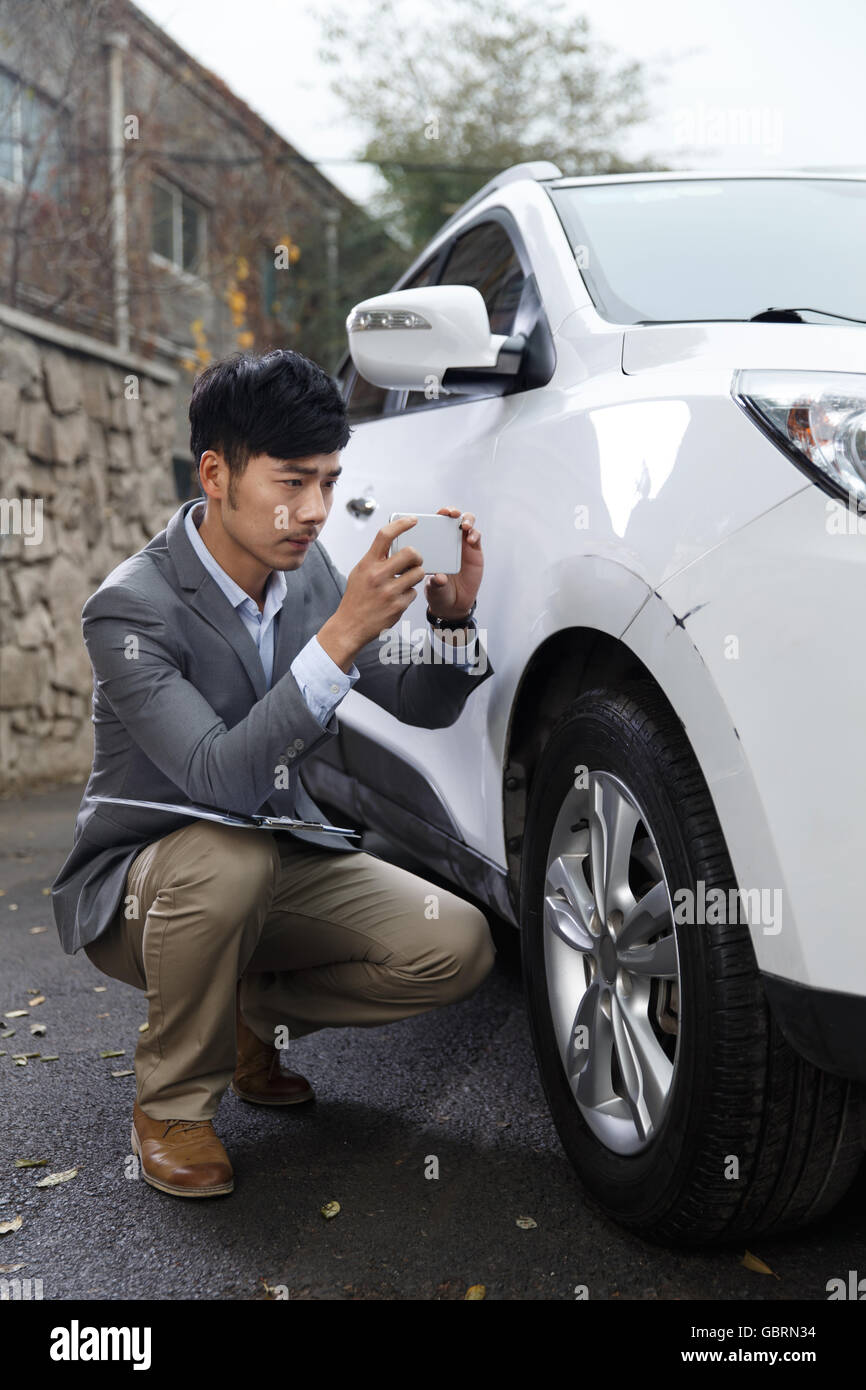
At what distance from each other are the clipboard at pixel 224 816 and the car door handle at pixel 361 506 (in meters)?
0.97

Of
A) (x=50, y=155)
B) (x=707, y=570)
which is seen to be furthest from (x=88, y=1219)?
(x=50, y=155)

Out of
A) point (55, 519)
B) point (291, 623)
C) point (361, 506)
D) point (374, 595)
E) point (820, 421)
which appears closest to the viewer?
point (820, 421)

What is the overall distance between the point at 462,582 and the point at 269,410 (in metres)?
0.42

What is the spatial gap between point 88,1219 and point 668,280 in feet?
5.91

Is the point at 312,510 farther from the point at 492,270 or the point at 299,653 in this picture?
the point at 492,270

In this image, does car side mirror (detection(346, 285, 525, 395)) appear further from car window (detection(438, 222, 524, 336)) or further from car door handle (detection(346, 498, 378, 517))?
car door handle (detection(346, 498, 378, 517))

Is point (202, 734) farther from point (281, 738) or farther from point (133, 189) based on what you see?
point (133, 189)

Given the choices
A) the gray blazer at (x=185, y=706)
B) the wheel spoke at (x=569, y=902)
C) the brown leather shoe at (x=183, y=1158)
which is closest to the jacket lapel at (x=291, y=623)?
the gray blazer at (x=185, y=706)

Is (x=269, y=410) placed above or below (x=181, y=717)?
above

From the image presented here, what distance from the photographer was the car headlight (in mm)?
1363

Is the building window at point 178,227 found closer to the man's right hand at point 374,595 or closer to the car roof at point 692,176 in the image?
the car roof at point 692,176

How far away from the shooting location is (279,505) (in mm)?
2064

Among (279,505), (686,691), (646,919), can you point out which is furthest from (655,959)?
(279,505)

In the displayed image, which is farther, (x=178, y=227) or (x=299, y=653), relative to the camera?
(x=178, y=227)
